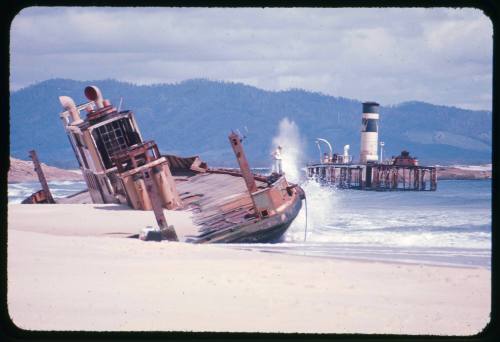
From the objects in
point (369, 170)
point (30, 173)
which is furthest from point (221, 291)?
point (30, 173)

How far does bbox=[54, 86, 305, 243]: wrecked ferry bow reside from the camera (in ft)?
52.2

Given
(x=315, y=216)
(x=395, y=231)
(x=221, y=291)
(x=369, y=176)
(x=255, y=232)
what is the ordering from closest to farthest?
(x=221, y=291) → (x=255, y=232) → (x=395, y=231) → (x=315, y=216) → (x=369, y=176)

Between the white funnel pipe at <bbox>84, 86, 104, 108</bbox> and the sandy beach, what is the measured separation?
22.0 feet

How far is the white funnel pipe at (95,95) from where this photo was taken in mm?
20000

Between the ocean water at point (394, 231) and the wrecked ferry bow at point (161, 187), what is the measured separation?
0.58 meters

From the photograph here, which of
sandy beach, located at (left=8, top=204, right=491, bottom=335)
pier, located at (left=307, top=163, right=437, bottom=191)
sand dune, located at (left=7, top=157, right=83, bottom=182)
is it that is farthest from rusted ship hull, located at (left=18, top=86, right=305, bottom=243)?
sand dune, located at (left=7, top=157, right=83, bottom=182)

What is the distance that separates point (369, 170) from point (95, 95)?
108 ft

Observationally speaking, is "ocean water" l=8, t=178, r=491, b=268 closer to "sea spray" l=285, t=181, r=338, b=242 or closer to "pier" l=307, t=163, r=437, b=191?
"sea spray" l=285, t=181, r=338, b=242

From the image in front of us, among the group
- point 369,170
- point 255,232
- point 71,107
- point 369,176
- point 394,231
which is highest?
point 71,107

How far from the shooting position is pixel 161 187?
19312 mm

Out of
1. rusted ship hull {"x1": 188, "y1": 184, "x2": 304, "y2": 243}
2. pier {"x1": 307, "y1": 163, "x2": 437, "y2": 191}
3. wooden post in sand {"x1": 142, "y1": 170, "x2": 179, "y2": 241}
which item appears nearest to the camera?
wooden post in sand {"x1": 142, "y1": 170, "x2": 179, "y2": 241}

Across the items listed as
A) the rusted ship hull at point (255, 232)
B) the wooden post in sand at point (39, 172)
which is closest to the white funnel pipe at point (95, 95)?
the wooden post in sand at point (39, 172)

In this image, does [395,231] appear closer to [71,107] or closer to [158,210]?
[71,107]

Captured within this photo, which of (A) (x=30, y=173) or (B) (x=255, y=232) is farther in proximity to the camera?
(A) (x=30, y=173)
